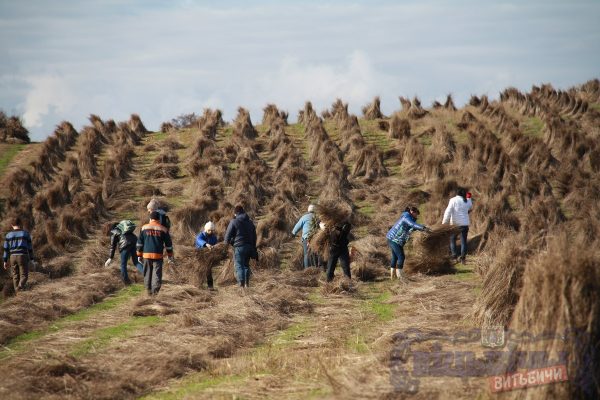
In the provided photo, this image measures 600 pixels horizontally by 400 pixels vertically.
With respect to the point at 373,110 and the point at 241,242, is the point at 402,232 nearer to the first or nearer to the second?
the point at 241,242

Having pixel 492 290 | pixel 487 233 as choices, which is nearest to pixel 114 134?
pixel 487 233

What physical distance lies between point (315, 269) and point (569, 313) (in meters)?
10.1

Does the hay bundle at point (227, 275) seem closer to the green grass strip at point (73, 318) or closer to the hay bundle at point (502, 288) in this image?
the green grass strip at point (73, 318)

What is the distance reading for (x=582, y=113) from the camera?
28938mm

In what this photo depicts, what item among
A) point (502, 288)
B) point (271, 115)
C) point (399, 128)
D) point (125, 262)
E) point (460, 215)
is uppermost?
point (271, 115)

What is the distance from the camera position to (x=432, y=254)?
16.2 m

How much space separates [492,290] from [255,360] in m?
3.31

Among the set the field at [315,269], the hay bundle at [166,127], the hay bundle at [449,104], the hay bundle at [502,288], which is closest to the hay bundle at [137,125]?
the field at [315,269]

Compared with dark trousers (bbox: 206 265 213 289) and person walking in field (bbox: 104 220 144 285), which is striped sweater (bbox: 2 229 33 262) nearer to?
person walking in field (bbox: 104 220 144 285)

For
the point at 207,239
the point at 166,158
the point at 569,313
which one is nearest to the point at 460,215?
the point at 207,239

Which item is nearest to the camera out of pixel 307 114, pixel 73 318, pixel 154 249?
pixel 73 318

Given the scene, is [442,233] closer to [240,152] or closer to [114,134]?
[240,152]

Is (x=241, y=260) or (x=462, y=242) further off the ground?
(x=462, y=242)

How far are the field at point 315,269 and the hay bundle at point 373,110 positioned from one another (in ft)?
0.60
